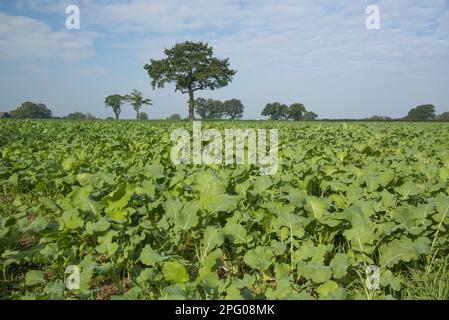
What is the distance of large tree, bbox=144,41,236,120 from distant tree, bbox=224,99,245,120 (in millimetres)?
73139

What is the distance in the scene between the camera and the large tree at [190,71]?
177 ft

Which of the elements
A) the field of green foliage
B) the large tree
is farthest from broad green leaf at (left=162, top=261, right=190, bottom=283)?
the large tree

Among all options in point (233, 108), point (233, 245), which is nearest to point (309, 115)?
point (233, 108)

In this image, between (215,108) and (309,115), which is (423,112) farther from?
(215,108)

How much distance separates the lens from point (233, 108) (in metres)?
131

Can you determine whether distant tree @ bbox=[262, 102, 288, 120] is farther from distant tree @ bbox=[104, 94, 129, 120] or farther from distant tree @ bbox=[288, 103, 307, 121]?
distant tree @ bbox=[104, 94, 129, 120]

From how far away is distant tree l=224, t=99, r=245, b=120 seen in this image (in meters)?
130

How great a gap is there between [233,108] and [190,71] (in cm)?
7645

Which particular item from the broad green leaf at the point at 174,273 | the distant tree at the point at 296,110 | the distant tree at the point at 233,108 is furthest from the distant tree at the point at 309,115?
the broad green leaf at the point at 174,273

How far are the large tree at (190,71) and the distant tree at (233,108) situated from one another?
7314cm
